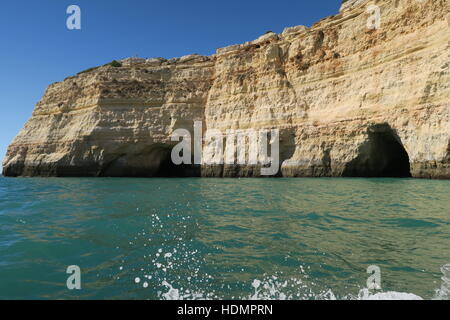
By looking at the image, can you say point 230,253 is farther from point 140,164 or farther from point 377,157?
point 140,164

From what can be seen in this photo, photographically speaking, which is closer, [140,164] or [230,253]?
[230,253]

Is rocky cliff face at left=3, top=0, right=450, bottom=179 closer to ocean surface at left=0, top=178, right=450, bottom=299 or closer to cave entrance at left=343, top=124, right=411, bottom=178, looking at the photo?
cave entrance at left=343, top=124, right=411, bottom=178

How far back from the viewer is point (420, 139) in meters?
15.8

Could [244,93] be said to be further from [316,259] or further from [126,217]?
[316,259]

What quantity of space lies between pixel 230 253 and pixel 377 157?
18.9 meters

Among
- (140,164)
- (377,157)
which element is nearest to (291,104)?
(377,157)

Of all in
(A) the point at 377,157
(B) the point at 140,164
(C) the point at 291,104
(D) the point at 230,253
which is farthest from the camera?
(B) the point at 140,164

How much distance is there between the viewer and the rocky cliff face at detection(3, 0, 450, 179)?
647 inches

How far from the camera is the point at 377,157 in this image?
64.8ft

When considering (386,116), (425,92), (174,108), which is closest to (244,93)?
(174,108)

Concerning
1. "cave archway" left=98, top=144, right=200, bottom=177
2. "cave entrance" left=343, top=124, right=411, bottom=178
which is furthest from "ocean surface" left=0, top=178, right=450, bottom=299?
"cave archway" left=98, top=144, right=200, bottom=177

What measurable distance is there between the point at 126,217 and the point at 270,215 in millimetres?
3287

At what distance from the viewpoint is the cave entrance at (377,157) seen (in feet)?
62.0

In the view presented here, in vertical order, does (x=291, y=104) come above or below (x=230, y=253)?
above
